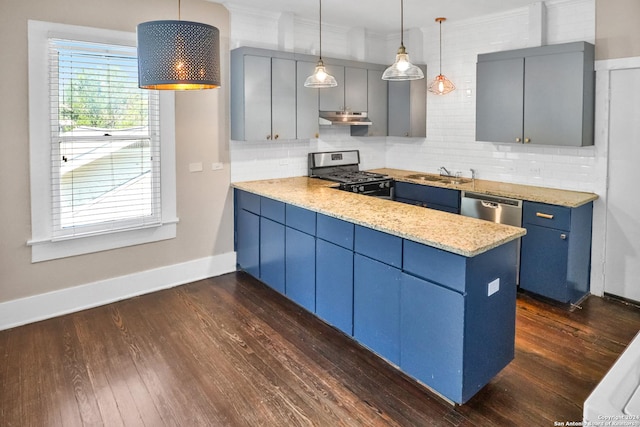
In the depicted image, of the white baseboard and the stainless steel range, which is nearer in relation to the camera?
the white baseboard

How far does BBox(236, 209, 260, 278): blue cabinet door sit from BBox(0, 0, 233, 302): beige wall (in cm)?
12

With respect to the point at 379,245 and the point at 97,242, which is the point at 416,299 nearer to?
the point at 379,245

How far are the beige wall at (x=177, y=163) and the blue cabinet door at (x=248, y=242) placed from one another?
0.40 feet

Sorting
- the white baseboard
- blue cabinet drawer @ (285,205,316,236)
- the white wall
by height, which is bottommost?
the white baseboard

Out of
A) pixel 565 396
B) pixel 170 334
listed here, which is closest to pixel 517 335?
pixel 565 396

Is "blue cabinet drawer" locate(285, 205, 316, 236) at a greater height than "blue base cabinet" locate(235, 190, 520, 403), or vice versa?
"blue cabinet drawer" locate(285, 205, 316, 236)

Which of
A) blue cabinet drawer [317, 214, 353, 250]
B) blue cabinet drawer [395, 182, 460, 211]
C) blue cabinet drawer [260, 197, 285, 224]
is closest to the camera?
blue cabinet drawer [317, 214, 353, 250]

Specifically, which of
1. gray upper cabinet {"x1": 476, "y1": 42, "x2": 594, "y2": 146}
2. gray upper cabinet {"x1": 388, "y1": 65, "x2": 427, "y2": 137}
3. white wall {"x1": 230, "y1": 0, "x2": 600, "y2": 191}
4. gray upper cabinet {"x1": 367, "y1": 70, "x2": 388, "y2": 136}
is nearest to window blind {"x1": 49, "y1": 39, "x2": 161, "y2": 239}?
white wall {"x1": 230, "y1": 0, "x2": 600, "y2": 191}

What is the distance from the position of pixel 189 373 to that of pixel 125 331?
3.01 ft

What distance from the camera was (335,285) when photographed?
11.2ft

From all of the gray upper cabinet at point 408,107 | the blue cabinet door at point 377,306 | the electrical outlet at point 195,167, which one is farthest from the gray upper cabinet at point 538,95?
the electrical outlet at point 195,167

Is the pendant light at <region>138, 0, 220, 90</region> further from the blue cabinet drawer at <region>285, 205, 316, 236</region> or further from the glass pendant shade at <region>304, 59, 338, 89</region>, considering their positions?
the blue cabinet drawer at <region>285, 205, 316, 236</region>

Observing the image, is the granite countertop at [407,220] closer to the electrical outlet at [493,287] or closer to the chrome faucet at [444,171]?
the electrical outlet at [493,287]

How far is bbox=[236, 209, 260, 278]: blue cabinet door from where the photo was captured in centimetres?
452
